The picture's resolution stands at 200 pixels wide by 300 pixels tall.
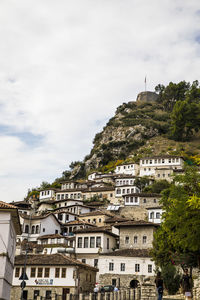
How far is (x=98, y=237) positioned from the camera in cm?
4972

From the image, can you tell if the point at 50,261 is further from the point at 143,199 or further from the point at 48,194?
the point at 48,194

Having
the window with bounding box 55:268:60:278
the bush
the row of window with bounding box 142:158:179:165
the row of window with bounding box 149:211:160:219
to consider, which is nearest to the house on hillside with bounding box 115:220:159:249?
the window with bounding box 55:268:60:278

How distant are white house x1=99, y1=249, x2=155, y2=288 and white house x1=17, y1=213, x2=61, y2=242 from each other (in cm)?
1649

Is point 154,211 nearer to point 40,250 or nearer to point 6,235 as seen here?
point 40,250

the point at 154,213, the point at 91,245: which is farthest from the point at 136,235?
the point at 154,213

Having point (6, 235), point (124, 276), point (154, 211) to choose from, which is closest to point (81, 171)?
point (154, 211)

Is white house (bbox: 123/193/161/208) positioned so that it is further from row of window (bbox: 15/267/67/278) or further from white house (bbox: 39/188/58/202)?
row of window (bbox: 15/267/67/278)

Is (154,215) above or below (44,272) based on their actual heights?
above

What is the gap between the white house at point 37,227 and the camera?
5978 centimetres

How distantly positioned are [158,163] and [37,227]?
42.9 metres

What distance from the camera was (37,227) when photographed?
60.2 meters

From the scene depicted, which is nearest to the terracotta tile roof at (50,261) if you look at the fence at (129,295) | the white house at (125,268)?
the white house at (125,268)

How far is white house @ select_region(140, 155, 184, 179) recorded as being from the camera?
92188 millimetres

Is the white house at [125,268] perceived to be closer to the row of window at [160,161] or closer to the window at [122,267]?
the window at [122,267]
